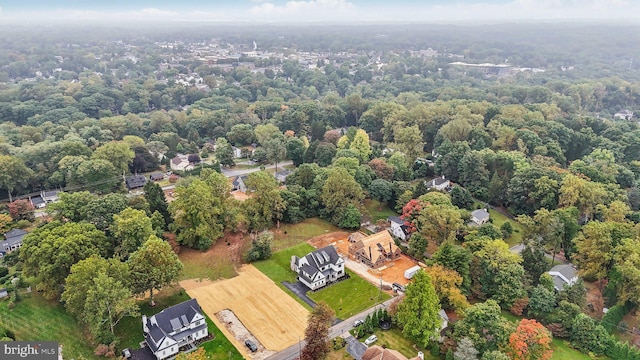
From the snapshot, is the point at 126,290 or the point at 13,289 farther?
the point at 13,289

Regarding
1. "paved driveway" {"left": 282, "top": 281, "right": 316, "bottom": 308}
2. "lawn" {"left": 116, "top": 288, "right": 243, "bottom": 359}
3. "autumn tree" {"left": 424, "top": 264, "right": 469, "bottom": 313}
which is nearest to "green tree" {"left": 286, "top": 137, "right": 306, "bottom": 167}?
"paved driveway" {"left": 282, "top": 281, "right": 316, "bottom": 308}

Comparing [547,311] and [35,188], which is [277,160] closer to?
[35,188]

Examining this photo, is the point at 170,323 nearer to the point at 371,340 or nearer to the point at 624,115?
the point at 371,340

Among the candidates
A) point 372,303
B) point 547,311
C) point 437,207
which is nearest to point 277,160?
point 437,207

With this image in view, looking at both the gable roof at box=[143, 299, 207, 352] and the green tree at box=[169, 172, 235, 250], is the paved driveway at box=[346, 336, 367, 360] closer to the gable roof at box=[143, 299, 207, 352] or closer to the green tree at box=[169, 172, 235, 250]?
the gable roof at box=[143, 299, 207, 352]

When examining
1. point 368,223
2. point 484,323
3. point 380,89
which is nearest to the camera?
point 484,323

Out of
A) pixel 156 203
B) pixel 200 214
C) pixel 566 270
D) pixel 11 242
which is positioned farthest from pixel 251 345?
pixel 11 242

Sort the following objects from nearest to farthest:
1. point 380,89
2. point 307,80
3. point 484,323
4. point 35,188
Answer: point 484,323 → point 35,188 → point 380,89 → point 307,80

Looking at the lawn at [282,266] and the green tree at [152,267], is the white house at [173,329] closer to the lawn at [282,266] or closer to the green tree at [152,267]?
the green tree at [152,267]
